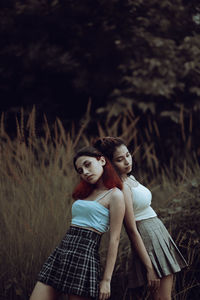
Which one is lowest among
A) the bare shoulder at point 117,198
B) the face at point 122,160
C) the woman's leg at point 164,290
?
the woman's leg at point 164,290

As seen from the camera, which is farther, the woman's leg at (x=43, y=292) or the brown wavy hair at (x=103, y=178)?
the brown wavy hair at (x=103, y=178)

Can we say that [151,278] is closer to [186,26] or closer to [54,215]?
[54,215]

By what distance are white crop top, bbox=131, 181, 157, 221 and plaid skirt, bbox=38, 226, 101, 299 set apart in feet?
0.97

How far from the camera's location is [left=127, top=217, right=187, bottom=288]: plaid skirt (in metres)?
2.17

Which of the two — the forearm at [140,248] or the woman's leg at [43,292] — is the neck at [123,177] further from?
the woman's leg at [43,292]

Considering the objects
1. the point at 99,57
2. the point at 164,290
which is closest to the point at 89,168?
the point at 164,290

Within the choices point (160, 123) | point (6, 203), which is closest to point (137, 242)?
point (6, 203)

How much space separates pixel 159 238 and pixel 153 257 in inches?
4.7

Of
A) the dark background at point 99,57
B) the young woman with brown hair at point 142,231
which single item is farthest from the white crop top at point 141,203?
the dark background at point 99,57

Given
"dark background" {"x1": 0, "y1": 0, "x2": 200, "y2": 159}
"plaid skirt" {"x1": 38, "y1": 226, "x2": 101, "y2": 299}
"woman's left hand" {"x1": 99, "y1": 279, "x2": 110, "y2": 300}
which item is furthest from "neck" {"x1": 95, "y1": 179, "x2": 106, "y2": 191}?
"dark background" {"x1": 0, "y1": 0, "x2": 200, "y2": 159}

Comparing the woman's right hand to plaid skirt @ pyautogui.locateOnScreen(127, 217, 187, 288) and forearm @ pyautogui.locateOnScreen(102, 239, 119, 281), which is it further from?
forearm @ pyautogui.locateOnScreen(102, 239, 119, 281)

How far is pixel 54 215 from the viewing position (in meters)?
2.89

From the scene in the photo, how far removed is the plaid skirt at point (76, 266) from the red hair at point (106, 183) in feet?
0.70

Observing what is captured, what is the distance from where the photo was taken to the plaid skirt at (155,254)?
217cm
